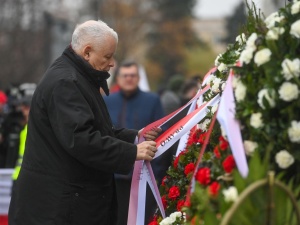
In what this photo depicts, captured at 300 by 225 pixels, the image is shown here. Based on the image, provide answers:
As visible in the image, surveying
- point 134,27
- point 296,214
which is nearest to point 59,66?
point 296,214

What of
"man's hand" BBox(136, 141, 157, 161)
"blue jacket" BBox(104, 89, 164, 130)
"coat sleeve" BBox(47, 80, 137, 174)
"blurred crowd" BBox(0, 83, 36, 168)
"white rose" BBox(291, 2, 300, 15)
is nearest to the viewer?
"white rose" BBox(291, 2, 300, 15)

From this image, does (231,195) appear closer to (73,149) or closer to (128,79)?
(73,149)

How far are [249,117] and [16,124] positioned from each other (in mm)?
7716

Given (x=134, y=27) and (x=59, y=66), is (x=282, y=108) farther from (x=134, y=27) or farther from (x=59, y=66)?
(x=134, y=27)

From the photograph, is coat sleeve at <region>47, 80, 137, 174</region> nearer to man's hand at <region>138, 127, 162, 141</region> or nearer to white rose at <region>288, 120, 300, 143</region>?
man's hand at <region>138, 127, 162, 141</region>

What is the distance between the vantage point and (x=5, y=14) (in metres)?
32.9

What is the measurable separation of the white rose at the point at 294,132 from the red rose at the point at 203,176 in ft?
1.61

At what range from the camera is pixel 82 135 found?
5.25 m

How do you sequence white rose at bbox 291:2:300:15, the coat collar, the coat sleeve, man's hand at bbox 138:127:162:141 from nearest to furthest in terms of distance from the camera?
1. white rose at bbox 291:2:300:15
2. the coat sleeve
3. the coat collar
4. man's hand at bbox 138:127:162:141

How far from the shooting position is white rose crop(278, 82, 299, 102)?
4.26 m

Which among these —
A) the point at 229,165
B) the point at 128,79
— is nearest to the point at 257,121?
the point at 229,165

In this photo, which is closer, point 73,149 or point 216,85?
point 73,149

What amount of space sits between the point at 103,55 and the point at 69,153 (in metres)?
0.70

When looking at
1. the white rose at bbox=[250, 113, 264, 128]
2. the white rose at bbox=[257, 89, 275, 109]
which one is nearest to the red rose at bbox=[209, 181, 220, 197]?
the white rose at bbox=[250, 113, 264, 128]
